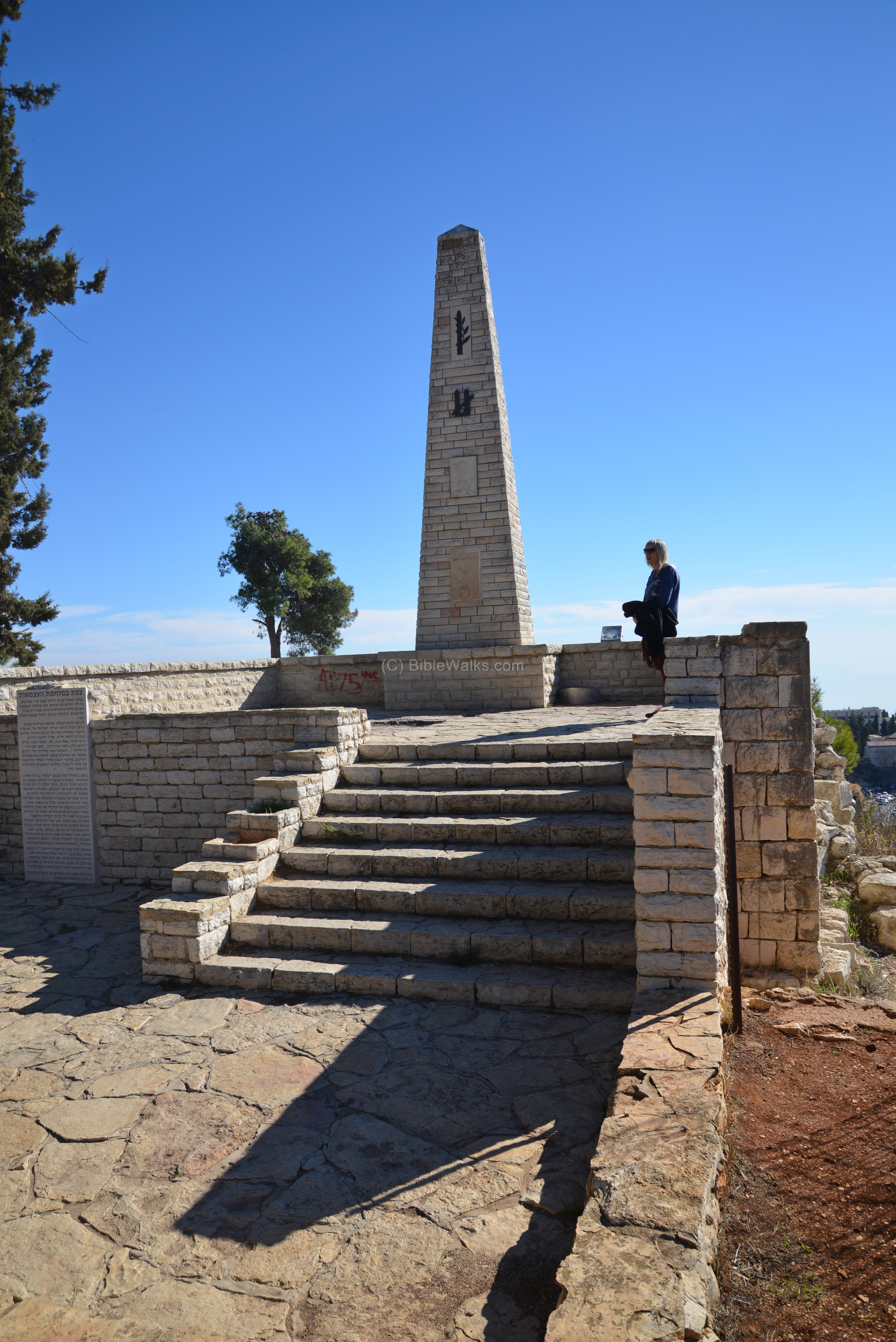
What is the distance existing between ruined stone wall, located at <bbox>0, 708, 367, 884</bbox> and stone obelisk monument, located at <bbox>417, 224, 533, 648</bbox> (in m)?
4.27

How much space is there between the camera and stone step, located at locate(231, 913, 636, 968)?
16.6ft

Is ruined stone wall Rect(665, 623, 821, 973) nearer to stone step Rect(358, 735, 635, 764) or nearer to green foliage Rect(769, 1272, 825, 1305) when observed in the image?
stone step Rect(358, 735, 635, 764)

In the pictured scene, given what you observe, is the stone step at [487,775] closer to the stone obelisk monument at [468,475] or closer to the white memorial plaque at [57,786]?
the white memorial plaque at [57,786]

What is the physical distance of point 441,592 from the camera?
12289 millimetres

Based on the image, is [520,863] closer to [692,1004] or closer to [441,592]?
[692,1004]

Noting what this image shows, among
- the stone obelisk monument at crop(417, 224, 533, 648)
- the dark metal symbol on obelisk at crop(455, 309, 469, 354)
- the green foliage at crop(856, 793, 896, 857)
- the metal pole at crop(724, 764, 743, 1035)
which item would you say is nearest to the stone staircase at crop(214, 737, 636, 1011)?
the metal pole at crop(724, 764, 743, 1035)

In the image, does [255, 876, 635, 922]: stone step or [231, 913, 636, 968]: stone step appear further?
[255, 876, 635, 922]: stone step

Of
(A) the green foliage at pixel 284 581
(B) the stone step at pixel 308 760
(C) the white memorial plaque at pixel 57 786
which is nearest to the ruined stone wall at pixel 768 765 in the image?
(B) the stone step at pixel 308 760

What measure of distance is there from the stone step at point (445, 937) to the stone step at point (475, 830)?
80 cm

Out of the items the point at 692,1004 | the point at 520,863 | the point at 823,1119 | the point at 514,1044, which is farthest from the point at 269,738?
the point at 823,1119

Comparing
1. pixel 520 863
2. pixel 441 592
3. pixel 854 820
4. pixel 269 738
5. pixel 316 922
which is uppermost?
pixel 441 592

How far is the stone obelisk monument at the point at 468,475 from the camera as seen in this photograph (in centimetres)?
1196

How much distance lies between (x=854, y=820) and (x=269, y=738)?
31.0ft

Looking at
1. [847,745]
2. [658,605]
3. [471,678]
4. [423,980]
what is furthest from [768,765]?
[847,745]
